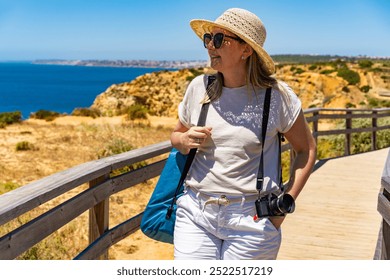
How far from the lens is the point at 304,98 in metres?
37.4

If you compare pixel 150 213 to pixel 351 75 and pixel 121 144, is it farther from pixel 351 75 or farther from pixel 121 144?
pixel 351 75

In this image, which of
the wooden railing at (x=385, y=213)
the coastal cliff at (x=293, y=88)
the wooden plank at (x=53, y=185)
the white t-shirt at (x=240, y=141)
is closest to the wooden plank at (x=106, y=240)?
the wooden plank at (x=53, y=185)

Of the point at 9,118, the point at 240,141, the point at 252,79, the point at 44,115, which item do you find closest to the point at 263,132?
the point at 240,141

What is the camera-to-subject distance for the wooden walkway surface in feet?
16.3

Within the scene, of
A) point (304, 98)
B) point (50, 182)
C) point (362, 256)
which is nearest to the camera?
point (50, 182)

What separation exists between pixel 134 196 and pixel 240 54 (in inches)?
263

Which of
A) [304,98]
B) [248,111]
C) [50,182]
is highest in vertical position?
[248,111]

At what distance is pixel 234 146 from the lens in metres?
2.30

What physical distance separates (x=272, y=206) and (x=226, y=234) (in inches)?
7.9

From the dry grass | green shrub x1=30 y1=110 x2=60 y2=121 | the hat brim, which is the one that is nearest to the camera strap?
the hat brim

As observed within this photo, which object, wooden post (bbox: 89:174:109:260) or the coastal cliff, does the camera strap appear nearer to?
wooden post (bbox: 89:174:109:260)

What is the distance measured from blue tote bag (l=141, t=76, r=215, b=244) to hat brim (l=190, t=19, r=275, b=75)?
1.63 feet

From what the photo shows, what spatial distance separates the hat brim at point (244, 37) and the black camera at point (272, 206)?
50 centimetres
